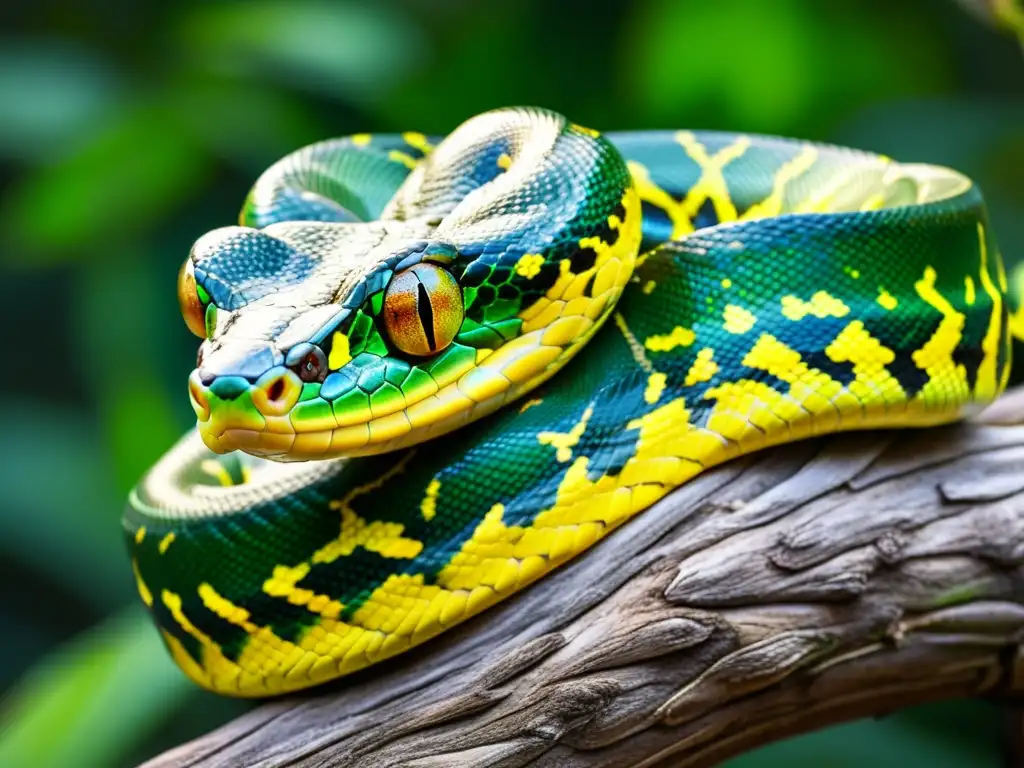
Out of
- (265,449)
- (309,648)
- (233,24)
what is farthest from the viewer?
(233,24)

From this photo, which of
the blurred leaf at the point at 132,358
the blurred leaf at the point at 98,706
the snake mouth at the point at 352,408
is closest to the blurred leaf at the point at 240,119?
the blurred leaf at the point at 132,358

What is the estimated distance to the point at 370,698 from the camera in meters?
1.92

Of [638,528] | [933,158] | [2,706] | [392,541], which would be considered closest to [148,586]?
[392,541]

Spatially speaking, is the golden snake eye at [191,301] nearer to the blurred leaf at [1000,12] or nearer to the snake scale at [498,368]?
the snake scale at [498,368]

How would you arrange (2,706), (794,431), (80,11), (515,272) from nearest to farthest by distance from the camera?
(515,272) < (794,431) < (2,706) < (80,11)

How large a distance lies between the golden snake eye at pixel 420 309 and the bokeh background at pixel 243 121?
2.53m

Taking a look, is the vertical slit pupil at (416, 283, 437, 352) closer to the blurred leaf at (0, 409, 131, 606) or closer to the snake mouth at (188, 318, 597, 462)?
the snake mouth at (188, 318, 597, 462)

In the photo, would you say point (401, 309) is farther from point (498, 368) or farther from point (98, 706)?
point (98, 706)

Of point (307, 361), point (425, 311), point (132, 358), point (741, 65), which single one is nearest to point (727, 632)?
point (425, 311)

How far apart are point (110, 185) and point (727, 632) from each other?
3.58m

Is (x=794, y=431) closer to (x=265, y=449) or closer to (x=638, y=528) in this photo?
(x=638, y=528)

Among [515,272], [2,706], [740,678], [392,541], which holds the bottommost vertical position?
[2,706]

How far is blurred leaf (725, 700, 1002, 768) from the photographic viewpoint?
146 inches

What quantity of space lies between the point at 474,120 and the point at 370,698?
48.1 inches
